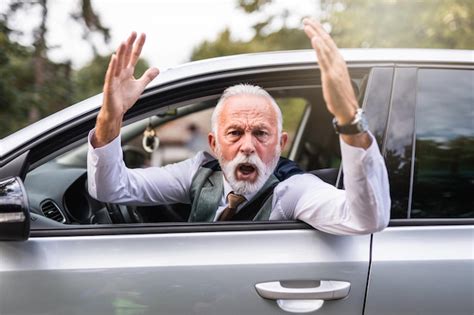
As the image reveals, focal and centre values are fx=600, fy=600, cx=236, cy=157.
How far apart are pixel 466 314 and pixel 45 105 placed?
6.69 meters

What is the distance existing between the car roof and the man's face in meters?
0.18

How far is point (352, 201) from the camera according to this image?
6.11ft

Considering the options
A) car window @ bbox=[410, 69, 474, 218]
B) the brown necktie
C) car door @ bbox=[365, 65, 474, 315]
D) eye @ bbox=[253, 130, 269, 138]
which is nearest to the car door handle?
car door @ bbox=[365, 65, 474, 315]

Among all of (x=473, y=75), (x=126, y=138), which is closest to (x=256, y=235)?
(x=473, y=75)

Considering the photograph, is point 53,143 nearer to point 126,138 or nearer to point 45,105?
point 126,138

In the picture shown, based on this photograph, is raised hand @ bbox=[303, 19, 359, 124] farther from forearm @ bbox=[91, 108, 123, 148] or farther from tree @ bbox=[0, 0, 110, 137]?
tree @ bbox=[0, 0, 110, 137]

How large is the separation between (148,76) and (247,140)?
0.45m

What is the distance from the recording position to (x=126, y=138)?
3.65 m

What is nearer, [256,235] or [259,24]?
[256,235]

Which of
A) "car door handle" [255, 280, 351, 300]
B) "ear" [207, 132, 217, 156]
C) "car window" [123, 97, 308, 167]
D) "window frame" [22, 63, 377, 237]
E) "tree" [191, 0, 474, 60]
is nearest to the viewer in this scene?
"car door handle" [255, 280, 351, 300]

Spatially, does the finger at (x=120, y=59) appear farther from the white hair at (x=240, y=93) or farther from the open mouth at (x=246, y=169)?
the open mouth at (x=246, y=169)

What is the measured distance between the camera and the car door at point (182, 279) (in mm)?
1943

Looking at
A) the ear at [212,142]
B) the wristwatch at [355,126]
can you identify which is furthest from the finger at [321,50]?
the ear at [212,142]

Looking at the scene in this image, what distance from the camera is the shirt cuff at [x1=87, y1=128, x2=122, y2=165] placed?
2141mm
